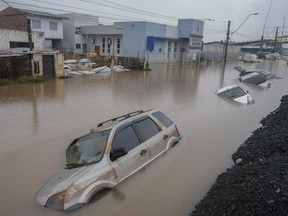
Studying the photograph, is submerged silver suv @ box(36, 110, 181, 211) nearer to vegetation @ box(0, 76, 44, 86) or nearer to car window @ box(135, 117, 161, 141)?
car window @ box(135, 117, 161, 141)

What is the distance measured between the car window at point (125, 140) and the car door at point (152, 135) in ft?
0.86

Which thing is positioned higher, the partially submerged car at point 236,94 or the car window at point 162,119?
the car window at point 162,119

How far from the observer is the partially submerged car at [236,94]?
1744 cm

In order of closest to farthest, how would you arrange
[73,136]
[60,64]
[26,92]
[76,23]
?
1. [73,136]
2. [26,92]
3. [60,64]
4. [76,23]

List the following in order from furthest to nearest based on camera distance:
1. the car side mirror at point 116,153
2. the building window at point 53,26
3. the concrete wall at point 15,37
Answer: the building window at point 53,26 < the concrete wall at point 15,37 < the car side mirror at point 116,153

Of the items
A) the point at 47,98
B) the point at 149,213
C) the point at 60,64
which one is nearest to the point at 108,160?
the point at 149,213

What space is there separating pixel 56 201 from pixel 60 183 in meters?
0.35

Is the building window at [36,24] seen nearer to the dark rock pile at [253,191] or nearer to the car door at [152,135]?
the car door at [152,135]

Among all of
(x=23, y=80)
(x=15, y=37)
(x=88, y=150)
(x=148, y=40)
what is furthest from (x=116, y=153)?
(x=148, y=40)

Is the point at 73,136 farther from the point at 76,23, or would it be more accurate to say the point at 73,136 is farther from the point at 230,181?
the point at 76,23

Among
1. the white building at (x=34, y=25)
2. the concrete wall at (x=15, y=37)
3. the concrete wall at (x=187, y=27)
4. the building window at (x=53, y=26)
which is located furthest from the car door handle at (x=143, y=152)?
the concrete wall at (x=187, y=27)

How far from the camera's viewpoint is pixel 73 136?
398 inches

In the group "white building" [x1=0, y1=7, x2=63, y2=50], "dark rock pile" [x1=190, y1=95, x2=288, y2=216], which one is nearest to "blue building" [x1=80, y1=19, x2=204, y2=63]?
"white building" [x1=0, y1=7, x2=63, y2=50]

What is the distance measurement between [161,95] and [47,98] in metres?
7.40
